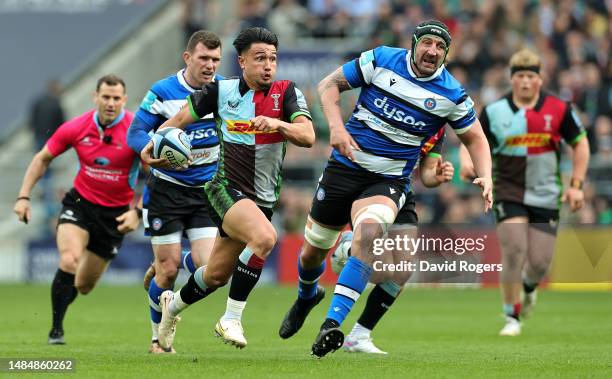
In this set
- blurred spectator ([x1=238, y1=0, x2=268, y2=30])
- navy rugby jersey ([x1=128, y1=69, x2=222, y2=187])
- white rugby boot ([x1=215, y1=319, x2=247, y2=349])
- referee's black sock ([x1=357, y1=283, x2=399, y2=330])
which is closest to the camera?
white rugby boot ([x1=215, y1=319, x2=247, y2=349])

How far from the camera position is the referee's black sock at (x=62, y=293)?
12.4m

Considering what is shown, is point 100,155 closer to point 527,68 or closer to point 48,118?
point 527,68

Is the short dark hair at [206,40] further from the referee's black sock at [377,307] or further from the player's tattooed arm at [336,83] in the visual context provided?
the referee's black sock at [377,307]

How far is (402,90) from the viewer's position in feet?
33.9

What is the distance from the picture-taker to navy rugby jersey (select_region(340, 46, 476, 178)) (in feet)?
33.9

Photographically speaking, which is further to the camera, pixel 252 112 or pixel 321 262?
pixel 321 262

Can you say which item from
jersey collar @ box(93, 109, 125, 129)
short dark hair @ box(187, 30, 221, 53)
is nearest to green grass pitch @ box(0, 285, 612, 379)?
jersey collar @ box(93, 109, 125, 129)

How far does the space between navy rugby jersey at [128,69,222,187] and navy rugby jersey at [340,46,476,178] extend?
1.33 m

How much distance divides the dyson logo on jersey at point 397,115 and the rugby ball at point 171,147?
5.43 feet

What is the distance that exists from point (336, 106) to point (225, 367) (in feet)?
A: 7.52

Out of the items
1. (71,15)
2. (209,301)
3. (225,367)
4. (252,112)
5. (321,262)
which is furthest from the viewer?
(71,15)

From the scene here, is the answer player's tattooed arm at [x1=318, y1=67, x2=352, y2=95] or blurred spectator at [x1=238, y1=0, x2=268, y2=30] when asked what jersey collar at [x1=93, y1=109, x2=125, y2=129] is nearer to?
player's tattooed arm at [x1=318, y1=67, x2=352, y2=95]

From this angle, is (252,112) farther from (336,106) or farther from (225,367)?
(225,367)

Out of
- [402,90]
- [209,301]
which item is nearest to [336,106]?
[402,90]
